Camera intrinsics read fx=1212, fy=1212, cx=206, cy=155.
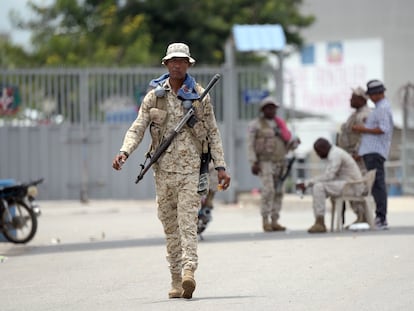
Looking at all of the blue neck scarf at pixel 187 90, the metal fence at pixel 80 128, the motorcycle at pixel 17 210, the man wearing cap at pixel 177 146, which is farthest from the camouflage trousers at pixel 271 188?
the metal fence at pixel 80 128

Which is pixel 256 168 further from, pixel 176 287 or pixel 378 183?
pixel 176 287

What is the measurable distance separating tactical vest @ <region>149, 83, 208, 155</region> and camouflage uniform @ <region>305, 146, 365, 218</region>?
566cm

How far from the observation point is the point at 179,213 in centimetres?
987

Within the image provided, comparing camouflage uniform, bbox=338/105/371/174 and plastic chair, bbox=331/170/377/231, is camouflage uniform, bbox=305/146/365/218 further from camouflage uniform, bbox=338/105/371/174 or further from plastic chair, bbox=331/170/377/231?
camouflage uniform, bbox=338/105/371/174

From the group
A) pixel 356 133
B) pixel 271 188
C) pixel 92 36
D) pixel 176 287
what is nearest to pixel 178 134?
pixel 176 287

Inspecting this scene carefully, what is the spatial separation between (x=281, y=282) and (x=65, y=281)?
219 cm

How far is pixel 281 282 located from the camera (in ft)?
34.3

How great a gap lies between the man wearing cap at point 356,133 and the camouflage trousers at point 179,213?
6348 mm

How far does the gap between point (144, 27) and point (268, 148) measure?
68.6 ft

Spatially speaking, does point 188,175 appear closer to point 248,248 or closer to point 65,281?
point 65,281

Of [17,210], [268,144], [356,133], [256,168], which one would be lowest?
[17,210]

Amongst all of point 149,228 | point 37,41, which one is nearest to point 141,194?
point 149,228

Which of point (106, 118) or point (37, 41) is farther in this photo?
point (37, 41)

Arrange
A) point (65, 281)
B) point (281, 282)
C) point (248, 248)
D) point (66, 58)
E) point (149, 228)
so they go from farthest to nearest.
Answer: point (66, 58) → point (149, 228) → point (248, 248) → point (65, 281) → point (281, 282)
